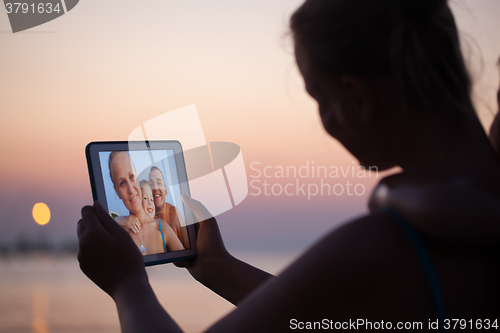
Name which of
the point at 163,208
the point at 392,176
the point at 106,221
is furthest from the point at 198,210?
the point at 392,176

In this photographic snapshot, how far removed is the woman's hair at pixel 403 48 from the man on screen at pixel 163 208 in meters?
0.56

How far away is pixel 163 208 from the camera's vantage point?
87cm

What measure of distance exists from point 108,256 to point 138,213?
A: 260mm

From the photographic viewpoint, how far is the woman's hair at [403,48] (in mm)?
391

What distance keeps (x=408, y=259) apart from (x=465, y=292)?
62mm

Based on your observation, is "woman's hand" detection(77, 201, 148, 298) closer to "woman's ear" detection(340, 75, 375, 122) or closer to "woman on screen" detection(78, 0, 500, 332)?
"woman on screen" detection(78, 0, 500, 332)

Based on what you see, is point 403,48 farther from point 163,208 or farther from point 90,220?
point 163,208

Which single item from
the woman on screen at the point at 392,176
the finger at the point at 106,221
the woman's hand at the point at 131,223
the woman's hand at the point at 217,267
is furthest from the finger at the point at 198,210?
the woman on screen at the point at 392,176

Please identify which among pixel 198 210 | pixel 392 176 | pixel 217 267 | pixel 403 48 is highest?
pixel 403 48

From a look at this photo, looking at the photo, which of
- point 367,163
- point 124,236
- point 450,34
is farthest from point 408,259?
point 124,236

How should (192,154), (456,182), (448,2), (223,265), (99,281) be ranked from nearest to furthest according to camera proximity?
1. (456,182)
2. (448,2)
3. (99,281)
4. (223,265)
5. (192,154)

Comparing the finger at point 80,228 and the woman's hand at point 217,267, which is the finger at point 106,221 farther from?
the woman's hand at point 217,267

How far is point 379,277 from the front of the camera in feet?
1.12

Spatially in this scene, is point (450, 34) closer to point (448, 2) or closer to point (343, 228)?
point (448, 2)
